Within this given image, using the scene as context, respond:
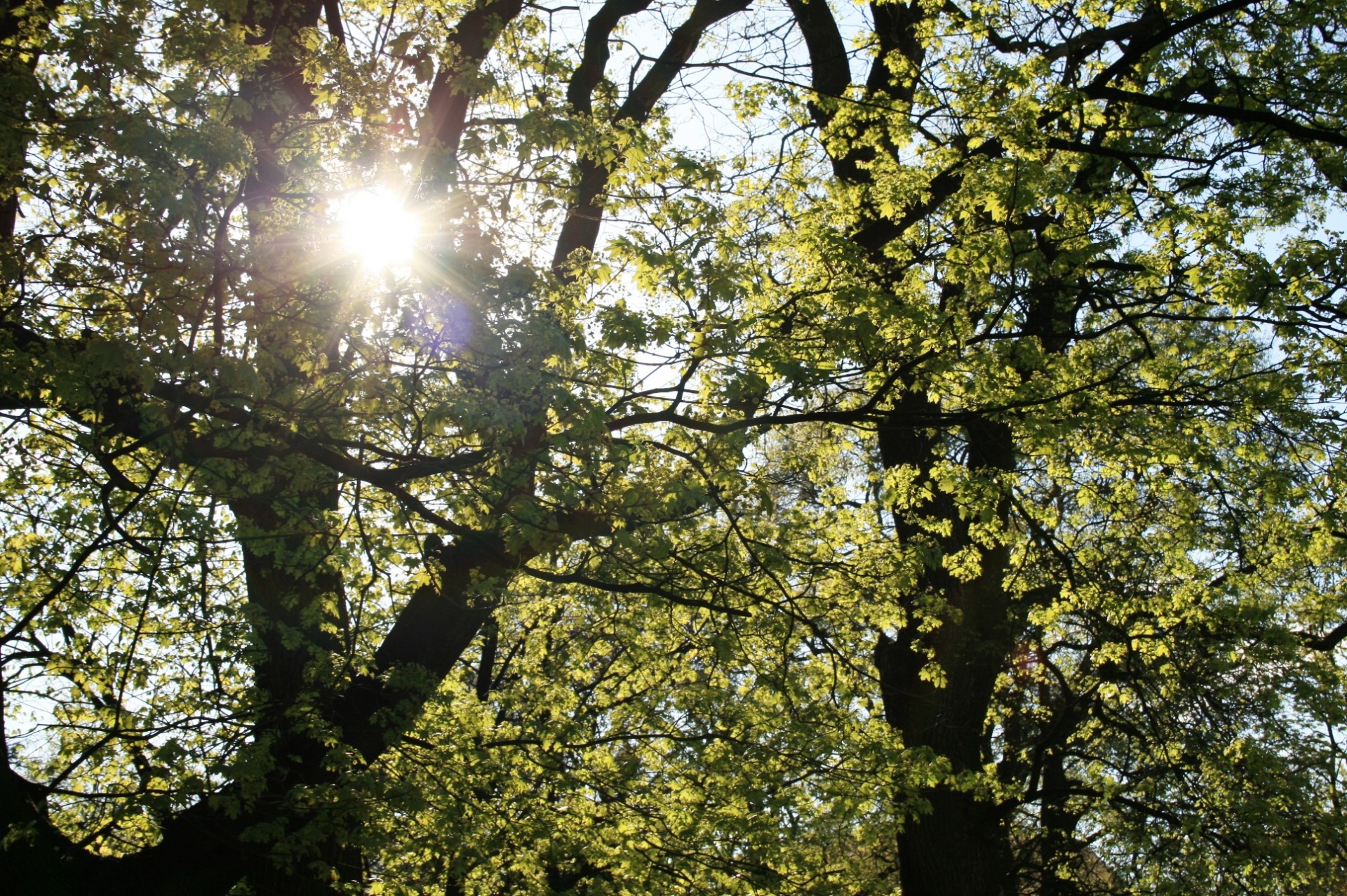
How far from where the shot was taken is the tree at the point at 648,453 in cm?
543

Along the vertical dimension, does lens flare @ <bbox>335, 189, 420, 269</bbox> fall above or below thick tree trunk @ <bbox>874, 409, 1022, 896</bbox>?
above

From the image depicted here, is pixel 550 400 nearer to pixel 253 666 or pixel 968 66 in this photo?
pixel 253 666

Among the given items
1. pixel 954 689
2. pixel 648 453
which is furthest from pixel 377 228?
pixel 954 689

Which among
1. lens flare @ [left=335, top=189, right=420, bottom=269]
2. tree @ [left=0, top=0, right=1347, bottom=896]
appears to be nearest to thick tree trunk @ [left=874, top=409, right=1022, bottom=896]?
tree @ [left=0, top=0, right=1347, bottom=896]

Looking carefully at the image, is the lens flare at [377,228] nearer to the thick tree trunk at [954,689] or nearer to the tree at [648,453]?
the tree at [648,453]

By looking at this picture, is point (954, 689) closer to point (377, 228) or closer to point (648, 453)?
point (648, 453)

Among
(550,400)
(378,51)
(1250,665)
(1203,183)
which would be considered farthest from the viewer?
(1250,665)

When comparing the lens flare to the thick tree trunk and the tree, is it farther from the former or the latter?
the thick tree trunk

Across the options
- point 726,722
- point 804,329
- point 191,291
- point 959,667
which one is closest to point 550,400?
point 191,291

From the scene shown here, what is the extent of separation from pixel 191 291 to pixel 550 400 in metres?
1.92

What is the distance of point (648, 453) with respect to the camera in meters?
7.73

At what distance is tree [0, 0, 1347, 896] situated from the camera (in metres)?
5.43

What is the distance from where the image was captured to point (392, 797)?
7.29 metres

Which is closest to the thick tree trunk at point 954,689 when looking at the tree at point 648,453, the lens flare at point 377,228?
the tree at point 648,453
